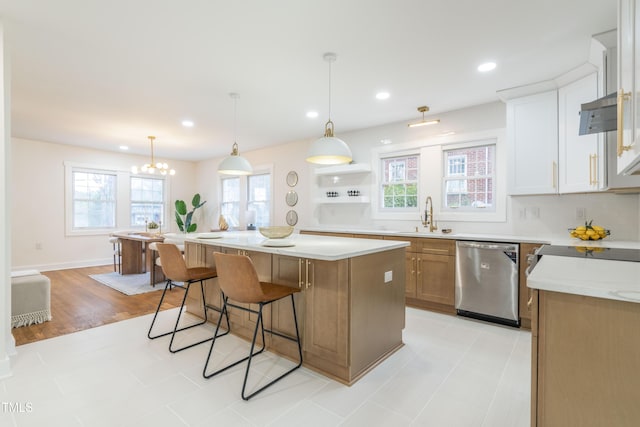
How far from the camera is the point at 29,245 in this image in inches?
232

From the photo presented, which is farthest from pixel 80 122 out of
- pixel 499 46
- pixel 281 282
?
pixel 499 46

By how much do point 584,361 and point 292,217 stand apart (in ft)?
17.1

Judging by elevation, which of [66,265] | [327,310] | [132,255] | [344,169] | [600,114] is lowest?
[66,265]

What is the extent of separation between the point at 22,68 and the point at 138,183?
4869 mm

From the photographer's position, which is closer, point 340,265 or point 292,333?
point 340,265

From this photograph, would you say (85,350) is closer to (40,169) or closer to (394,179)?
(394,179)

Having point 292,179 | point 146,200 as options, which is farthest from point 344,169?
point 146,200

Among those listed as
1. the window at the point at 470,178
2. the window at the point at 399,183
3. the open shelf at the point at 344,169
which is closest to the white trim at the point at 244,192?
the open shelf at the point at 344,169

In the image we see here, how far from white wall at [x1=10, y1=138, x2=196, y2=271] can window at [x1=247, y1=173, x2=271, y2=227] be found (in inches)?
132

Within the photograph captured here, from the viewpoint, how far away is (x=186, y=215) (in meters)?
8.09

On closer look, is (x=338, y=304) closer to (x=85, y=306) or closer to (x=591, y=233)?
(x=591, y=233)

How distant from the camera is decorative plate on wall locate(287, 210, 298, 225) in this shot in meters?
5.98

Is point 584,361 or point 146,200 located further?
point 146,200

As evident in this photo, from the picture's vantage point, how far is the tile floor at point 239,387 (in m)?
1.78
